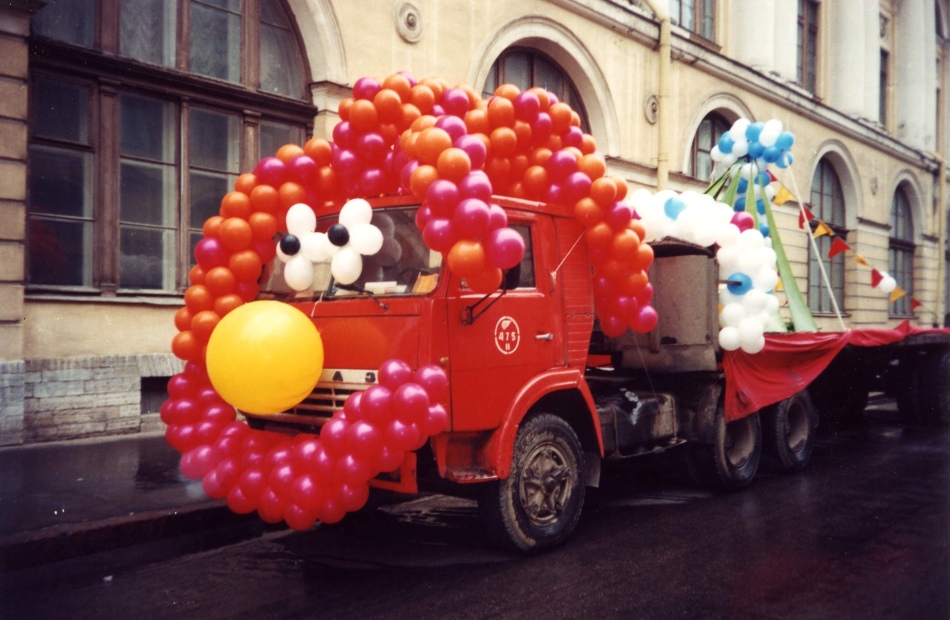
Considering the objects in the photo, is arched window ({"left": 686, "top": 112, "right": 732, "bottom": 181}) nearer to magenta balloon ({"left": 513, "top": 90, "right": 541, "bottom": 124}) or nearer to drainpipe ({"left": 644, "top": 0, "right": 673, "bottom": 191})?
drainpipe ({"left": 644, "top": 0, "right": 673, "bottom": 191})

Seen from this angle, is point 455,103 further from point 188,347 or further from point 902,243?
point 902,243

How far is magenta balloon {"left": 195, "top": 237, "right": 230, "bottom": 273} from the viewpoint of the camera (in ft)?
18.8

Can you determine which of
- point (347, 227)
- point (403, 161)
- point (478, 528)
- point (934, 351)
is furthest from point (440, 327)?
point (934, 351)

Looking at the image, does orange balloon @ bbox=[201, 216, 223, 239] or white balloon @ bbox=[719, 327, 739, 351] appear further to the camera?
white balloon @ bbox=[719, 327, 739, 351]

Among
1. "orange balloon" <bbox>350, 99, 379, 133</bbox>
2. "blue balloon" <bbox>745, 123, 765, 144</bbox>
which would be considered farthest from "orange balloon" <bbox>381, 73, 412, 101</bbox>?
"blue balloon" <bbox>745, 123, 765, 144</bbox>

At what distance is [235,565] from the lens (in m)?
5.27

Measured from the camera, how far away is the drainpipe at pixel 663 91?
619 inches

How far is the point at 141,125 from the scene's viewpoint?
30.1 ft

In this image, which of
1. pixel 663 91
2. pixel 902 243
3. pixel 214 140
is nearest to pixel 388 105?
pixel 214 140

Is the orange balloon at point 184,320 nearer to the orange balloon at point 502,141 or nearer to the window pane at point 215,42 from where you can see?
the orange balloon at point 502,141

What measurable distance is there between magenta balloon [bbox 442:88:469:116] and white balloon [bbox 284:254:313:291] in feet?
4.86

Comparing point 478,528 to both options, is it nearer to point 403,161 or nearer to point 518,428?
point 518,428

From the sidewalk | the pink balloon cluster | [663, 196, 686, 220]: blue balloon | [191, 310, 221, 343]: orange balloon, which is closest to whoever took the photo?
the pink balloon cluster

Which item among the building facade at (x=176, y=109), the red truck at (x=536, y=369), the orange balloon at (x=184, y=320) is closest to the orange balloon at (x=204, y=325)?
the orange balloon at (x=184, y=320)
